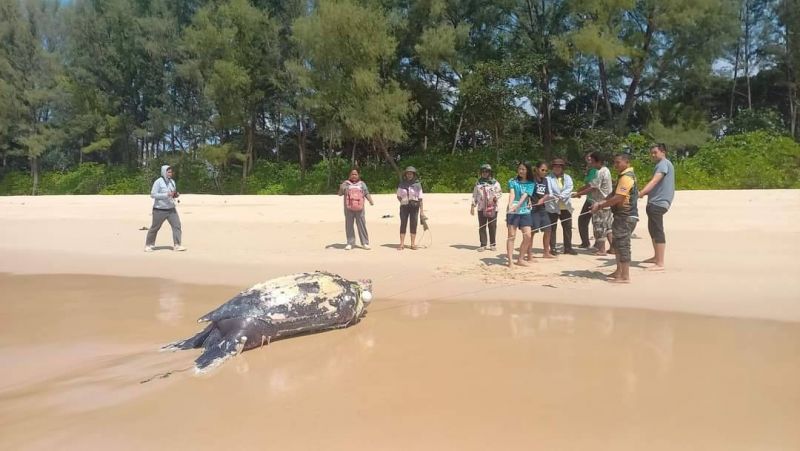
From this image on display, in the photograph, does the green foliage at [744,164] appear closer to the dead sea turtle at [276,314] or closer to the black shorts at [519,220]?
the black shorts at [519,220]

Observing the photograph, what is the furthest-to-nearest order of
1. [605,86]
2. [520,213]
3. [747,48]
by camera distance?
[747,48]
[605,86]
[520,213]

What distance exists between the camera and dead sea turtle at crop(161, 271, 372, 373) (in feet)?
16.1

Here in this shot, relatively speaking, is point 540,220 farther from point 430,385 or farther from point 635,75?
point 635,75

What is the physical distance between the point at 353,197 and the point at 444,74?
21185mm

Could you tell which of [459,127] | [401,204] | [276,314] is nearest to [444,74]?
[459,127]

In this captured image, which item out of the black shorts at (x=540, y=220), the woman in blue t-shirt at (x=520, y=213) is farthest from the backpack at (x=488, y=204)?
the woman in blue t-shirt at (x=520, y=213)

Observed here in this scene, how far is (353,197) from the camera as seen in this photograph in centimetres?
1082

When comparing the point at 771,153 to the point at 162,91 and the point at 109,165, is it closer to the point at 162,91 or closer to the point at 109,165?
the point at 162,91

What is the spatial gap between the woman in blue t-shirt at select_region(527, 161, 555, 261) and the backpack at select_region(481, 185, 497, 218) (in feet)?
3.92

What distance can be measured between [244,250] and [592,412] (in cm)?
875

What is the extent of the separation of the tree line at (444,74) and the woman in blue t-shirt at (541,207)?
1763 centimetres

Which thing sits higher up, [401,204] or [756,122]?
[756,122]

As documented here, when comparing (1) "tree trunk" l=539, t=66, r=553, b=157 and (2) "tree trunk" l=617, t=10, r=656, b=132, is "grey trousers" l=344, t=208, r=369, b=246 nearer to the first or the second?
(1) "tree trunk" l=539, t=66, r=553, b=157

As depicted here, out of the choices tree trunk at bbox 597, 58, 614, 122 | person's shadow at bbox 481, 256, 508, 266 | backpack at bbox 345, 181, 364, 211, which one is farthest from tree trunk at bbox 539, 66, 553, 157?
person's shadow at bbox 481, 256, 508, 266
